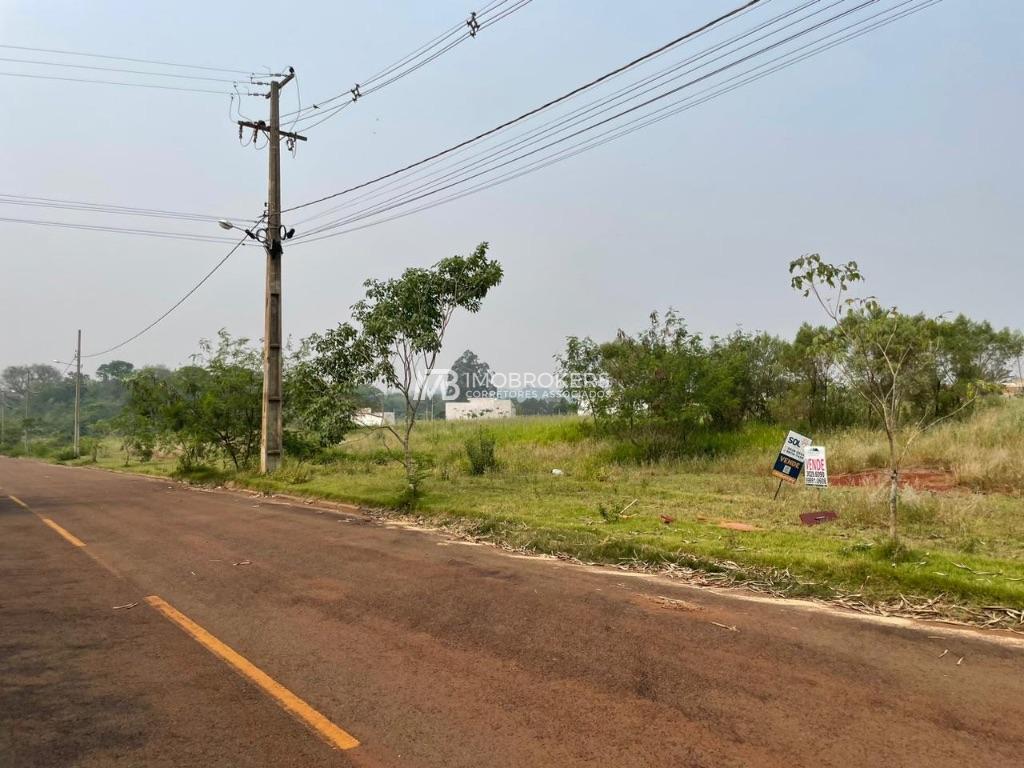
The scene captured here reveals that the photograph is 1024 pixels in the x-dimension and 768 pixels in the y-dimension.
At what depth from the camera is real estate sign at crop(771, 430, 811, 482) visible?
12.5 metres

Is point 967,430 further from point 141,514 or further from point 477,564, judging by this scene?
point 141,514

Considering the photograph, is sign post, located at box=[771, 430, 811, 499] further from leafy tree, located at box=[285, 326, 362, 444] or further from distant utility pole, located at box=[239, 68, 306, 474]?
distant utility pole, located at box=[239, 68, 306, 474]

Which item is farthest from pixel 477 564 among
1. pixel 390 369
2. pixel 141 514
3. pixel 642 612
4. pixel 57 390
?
pixel 57 390

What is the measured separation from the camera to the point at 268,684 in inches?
177

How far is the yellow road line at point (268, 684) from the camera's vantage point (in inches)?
148

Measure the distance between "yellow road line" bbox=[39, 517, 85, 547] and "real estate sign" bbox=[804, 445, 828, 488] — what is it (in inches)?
477

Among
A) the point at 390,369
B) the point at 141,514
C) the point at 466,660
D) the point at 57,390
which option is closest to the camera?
the point at 466,660

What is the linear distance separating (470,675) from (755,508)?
824cm

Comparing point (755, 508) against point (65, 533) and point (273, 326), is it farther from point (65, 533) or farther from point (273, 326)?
point (273, 326)

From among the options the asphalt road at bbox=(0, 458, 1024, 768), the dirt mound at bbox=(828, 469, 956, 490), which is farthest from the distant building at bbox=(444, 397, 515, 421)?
the asphalt road at bbox=(0, 458, 1024, 768)

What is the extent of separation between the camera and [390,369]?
46.3 ft

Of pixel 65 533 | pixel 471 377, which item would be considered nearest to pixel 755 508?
pixel 65 533

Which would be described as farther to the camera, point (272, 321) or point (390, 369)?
point (272, 321)

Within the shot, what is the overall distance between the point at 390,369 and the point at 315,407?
1.74m
